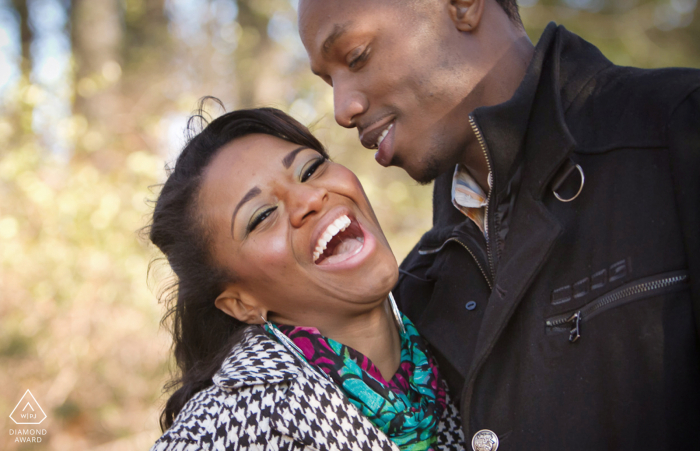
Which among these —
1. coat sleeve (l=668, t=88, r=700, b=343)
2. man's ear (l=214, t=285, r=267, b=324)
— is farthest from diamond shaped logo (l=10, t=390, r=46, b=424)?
coat sleeve (l=668, t=88, r=700, b=343)

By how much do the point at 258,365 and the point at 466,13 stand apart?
164 centimetres

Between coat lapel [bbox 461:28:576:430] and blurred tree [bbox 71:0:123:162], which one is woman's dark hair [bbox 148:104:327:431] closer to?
coat lapel [bbox 461:28:576:430]

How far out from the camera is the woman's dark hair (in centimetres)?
249

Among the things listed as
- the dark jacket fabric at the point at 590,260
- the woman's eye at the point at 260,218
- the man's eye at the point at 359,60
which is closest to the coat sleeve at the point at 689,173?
the dark jacket fabric at the point at 590,260

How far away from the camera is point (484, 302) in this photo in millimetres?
2299

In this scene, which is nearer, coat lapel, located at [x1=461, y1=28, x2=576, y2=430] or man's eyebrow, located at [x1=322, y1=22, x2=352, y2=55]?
coat lapel, located at [x1=461, y1=28, x2=576, y2=430]

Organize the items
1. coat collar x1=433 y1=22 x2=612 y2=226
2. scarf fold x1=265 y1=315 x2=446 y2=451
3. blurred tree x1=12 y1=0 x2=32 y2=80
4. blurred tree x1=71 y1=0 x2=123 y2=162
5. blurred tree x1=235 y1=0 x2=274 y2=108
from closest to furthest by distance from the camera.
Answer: coat collar x1=433 y1=22 x2=612 y2=226
scarf fold x1=265 y1=315 x2=446 y2=451
blurred tree x1=71 y1=0 x2=123 y2=162
blurred tree x1=12 y1=0 x2=32 y2=80
blurred tree x1=235 y1=0 x2=274 y2=108

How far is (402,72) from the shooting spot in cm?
237

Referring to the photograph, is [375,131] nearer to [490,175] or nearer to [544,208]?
[490,175]

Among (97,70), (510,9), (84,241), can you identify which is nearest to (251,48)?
(97,70)

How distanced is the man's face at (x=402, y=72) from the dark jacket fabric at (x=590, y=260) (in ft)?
1.25

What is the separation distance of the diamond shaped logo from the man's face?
14.7 ft

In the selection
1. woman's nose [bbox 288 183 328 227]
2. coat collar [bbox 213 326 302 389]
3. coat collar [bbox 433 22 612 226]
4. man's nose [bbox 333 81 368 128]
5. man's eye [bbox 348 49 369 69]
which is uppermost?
man's eye [bbox 348 49 369 69]

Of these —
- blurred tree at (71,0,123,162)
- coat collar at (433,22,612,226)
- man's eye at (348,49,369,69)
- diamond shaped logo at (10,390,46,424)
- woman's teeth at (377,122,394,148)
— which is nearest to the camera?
coat collar at (433,22,612,226)
